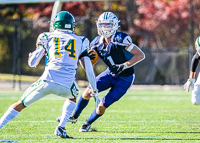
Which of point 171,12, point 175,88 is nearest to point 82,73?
point 175,88

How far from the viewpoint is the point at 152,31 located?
62.0ft

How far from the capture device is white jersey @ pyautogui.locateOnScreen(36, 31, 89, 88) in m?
4.87

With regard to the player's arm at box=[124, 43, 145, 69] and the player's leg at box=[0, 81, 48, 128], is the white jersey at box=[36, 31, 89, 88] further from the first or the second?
the player's arm at box=[124, 43, 145, 69]

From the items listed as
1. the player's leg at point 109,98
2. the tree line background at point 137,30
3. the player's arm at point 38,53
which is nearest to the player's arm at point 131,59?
the player's leg at point 109,98

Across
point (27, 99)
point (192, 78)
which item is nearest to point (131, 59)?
point (192, 78)

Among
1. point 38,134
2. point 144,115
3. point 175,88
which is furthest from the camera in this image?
point 175,88

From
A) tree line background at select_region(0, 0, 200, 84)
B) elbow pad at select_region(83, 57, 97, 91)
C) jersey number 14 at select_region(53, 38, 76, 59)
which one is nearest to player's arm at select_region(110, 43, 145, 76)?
elbow pad at select_region(83, 57, 97, 91)

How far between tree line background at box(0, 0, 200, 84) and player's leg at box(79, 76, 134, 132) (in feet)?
28.8

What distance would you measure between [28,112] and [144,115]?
94.8 inches

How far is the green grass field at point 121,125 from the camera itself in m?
5.20

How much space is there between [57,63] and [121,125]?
2.04 meters

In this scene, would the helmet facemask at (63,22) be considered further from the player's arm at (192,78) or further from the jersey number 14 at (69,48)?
the player's arm at (192,78)

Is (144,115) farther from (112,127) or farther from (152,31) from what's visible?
(152,31)

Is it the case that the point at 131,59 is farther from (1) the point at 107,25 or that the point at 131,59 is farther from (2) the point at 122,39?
(1) the point at 107,25
